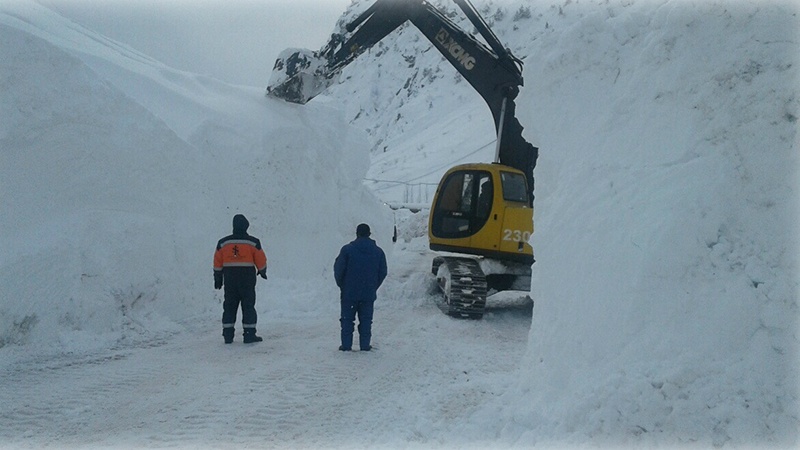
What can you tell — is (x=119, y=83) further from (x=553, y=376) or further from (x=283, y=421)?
(x=553, y=376)

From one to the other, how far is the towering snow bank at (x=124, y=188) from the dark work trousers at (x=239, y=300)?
1.07m

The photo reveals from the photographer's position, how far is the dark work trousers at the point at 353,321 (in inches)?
289

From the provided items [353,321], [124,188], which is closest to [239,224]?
[353,321]

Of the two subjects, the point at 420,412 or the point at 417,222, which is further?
the point at 417,222

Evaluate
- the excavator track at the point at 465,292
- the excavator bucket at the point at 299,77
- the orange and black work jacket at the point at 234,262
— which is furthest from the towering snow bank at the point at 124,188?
the excavator track at the point at 465,292

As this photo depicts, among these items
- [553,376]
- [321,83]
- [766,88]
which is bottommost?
[553,376]

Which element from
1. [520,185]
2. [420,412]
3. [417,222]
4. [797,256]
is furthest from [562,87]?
[417,222]

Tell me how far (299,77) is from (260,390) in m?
8.15

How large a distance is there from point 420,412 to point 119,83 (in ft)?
24.2

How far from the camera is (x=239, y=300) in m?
7.64

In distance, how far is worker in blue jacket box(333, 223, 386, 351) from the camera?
744cm

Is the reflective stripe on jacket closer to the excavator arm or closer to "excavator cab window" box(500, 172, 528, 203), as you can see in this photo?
"excavator cab window" box(500, 172, 528, 203)

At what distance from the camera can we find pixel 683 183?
4.57m

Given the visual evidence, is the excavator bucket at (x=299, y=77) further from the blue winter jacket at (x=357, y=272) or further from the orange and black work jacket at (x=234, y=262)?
the blue winter jacket at (x=357, y=272)
